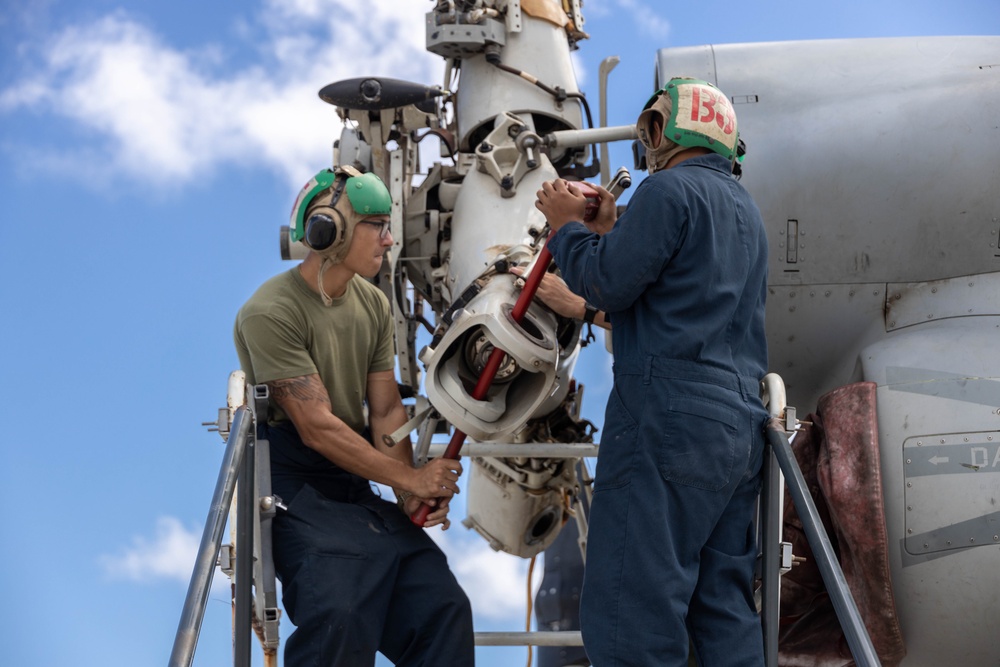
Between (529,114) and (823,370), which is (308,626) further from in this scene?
(529,114)

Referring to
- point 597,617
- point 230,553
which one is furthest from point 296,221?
point 597,617

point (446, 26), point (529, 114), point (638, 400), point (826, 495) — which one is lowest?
point (826, 495)

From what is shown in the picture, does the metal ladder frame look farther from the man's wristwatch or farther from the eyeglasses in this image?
the eyeglasses

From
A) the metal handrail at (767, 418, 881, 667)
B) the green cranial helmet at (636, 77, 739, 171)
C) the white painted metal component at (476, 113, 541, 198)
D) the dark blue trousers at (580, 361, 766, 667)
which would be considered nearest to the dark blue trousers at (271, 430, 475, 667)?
the dark blue trousers at (580, 361, 766, 667)

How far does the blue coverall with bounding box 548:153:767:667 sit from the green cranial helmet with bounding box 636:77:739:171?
0.15 m

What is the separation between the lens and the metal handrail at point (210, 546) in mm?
3303

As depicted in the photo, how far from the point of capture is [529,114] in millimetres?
6328

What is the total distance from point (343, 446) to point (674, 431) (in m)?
1.32

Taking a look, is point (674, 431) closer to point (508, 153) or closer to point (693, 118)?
point (693, 118)

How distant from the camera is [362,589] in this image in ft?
14.2

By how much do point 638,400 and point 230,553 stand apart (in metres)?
1.41

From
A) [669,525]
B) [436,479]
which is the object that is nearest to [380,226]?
[436,479]

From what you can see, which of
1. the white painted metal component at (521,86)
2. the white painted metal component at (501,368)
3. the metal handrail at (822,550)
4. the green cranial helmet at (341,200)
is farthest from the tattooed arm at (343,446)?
the white painted metal component at (521,86)

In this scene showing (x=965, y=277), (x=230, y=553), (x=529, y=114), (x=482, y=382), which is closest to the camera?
(x=230, y=553)
